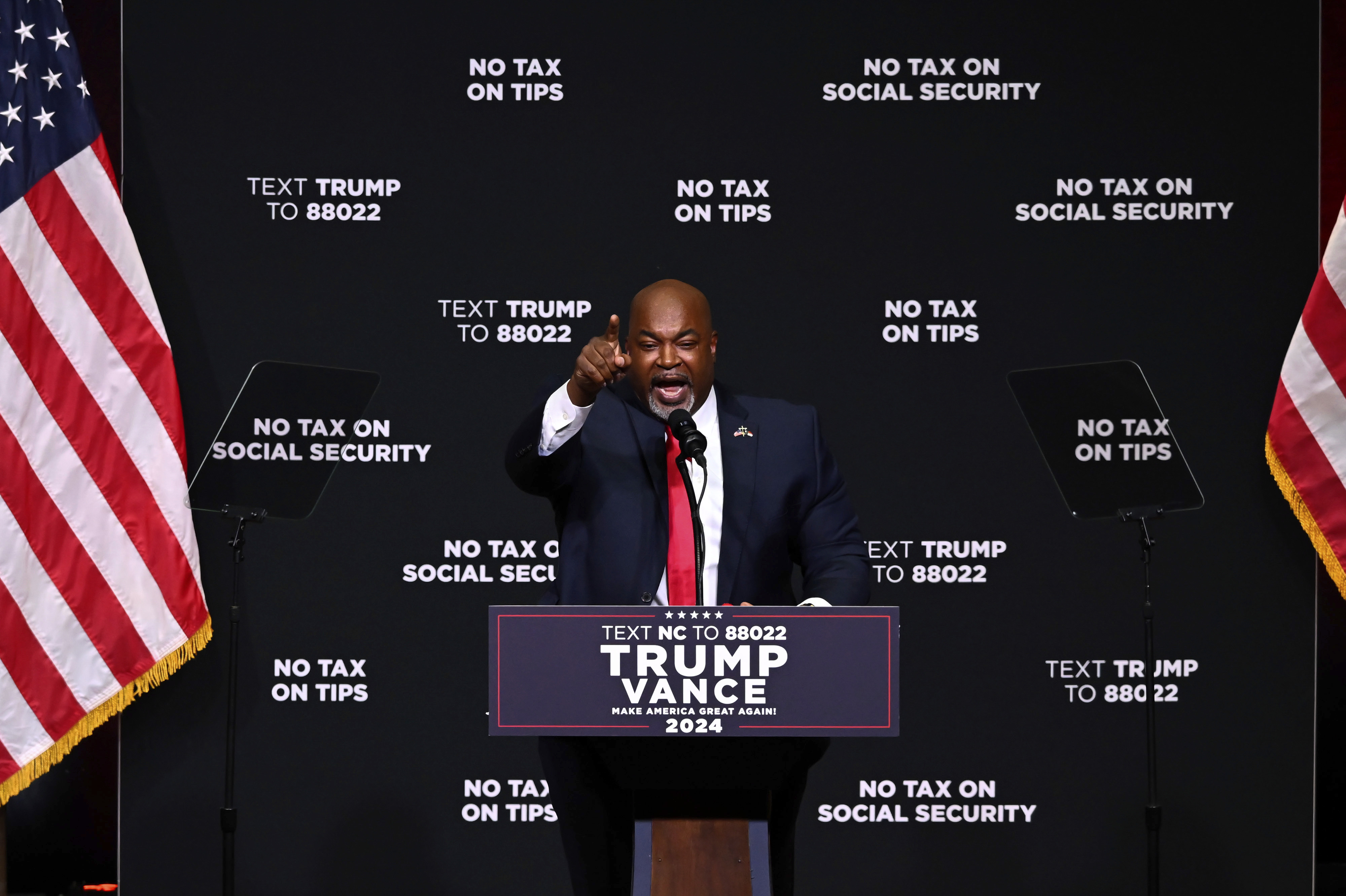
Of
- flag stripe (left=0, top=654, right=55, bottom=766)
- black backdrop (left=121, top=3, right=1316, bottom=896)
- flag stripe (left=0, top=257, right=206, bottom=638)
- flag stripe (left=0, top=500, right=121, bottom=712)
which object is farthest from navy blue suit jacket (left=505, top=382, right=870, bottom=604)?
flag stripe (left=0, top=654, right=55, bottom=766)

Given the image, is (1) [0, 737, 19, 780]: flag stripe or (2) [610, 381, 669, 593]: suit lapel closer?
(2) [610, 381, 669, 593]: suit lapel

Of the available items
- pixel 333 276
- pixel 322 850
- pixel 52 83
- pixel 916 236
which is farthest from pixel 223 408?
pixel 916 236

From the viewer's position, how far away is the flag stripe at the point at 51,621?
3566 millimetres

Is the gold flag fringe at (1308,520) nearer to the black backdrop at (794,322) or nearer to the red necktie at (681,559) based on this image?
the black backdrop at (794,322)

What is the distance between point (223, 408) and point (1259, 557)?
3.17m

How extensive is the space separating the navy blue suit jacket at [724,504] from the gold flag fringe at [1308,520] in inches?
69.5

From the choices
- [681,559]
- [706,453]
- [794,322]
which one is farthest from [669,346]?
[794,322]

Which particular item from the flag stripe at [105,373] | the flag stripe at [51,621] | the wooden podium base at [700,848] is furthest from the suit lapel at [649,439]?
the flag stripe at [51,621]

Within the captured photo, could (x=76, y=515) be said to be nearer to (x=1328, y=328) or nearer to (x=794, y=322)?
(x=794, y=322)

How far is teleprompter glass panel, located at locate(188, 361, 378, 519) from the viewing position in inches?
129

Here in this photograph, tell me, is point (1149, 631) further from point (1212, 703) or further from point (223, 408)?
point (223, 408)

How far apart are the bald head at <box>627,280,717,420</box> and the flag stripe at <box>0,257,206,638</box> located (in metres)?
1.88

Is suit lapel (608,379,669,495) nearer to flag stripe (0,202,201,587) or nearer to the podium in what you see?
the podium

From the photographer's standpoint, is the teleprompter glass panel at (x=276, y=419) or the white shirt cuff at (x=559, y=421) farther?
the teleprompter glass panel at (x=276, y=419)
